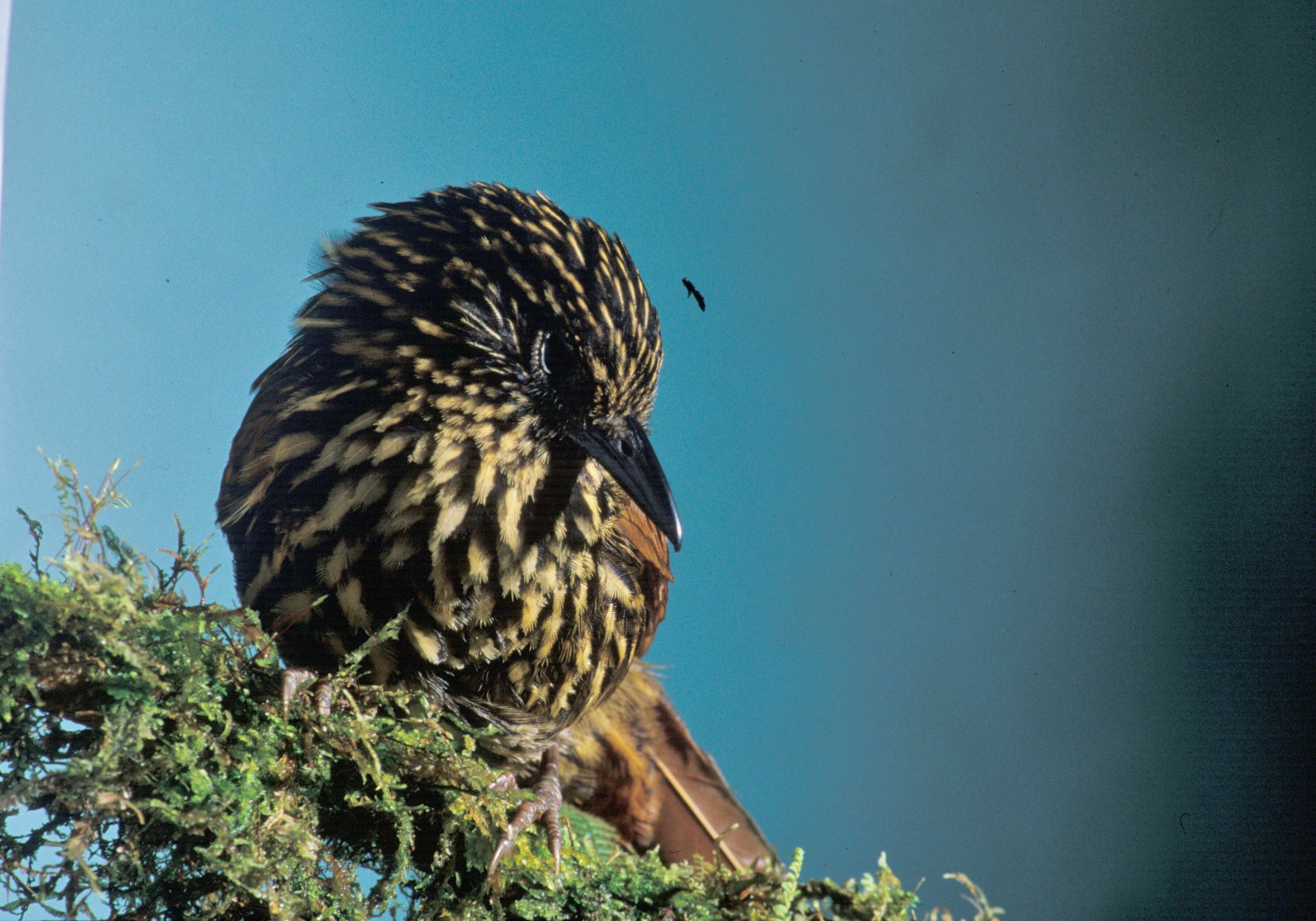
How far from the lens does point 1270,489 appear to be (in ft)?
9.53

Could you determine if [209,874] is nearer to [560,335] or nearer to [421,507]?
[421,507]

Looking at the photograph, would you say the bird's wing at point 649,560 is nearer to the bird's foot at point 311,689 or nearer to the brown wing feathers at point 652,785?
the brown wing feathers at point 652,785

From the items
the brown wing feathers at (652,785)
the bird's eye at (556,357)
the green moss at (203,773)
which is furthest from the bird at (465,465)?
the brown wing feathers at (652,785)

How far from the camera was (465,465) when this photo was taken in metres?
1.38

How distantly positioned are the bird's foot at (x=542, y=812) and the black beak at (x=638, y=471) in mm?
459

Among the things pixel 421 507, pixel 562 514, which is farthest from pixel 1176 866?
pixel 421 507

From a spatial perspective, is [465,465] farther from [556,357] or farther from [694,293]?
[694,293]

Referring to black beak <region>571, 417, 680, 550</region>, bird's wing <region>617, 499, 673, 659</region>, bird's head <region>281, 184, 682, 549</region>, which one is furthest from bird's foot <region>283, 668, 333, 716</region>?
bird's wing <region>617, 499, 673, 659</region>

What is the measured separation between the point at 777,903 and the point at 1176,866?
7.48ft

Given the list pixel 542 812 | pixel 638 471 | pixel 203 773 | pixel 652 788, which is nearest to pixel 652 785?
pixel 652 788

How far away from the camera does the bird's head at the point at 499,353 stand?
4.53 ft

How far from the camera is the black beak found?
4.64ft

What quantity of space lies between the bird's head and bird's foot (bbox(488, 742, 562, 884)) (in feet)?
1.58

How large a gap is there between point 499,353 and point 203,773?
0.73 metres
